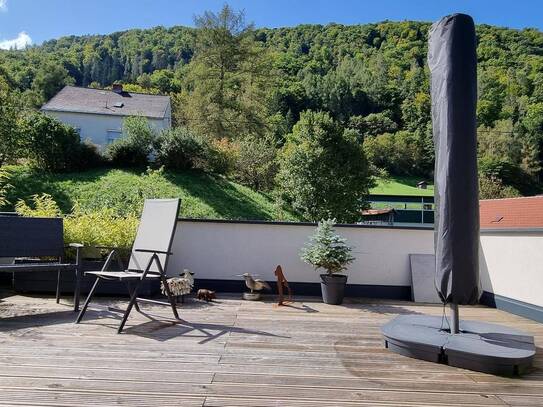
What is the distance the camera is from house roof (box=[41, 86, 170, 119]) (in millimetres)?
23391

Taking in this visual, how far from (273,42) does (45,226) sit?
35881mm

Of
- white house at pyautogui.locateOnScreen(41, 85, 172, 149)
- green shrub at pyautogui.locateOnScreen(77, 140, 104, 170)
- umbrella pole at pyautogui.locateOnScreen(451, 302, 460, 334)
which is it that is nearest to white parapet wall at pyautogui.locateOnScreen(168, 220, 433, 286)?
umbrella pole at pyautogui.locateOnScreen(451, 302, 460, 334)

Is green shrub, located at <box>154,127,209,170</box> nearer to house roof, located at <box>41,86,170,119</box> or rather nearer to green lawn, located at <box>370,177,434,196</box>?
house roof, located at <box>41,86,170,119</box>

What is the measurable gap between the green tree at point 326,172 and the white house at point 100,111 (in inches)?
472

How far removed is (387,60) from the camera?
31078 mm

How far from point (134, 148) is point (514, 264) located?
13.4 meters

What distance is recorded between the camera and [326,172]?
12156 millimetres

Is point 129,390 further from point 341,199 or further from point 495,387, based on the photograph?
point 341,199

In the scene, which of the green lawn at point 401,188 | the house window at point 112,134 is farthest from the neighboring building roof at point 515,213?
the house window at point 112,134

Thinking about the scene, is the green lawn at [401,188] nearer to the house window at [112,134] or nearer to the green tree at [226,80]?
the green tree at [226,80]

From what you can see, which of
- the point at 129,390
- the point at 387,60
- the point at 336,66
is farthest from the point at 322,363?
the point at 336,66

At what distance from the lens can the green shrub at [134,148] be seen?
15.7 meters

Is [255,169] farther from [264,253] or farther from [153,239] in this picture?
[153,239]

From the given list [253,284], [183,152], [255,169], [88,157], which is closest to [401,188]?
[255,169]
